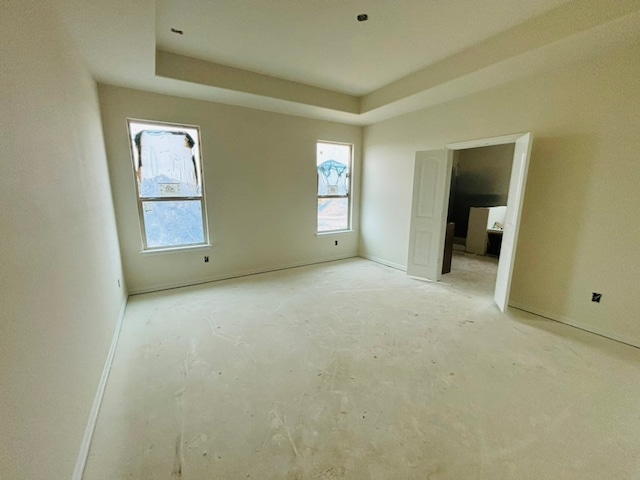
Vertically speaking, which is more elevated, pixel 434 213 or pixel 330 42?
pixel 330 42

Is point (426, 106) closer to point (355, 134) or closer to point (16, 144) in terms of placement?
point (355, 134)

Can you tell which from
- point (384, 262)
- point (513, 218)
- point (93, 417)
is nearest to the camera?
point (93, 417)

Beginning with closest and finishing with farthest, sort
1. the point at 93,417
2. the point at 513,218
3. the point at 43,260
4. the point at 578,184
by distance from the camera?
the point at 43,260 < the point at 93,417 < the point at 578,184 < the point at 513,218

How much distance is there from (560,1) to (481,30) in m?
0.56

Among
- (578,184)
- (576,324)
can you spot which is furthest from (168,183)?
(576,324)

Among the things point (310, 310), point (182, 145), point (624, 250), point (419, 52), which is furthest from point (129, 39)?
point (624, 250)

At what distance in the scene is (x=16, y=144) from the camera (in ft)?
3.65

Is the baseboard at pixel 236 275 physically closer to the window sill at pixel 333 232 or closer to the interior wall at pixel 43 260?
the window sill at pixel 333 232

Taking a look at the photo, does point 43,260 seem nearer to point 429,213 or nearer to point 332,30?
point 332,30

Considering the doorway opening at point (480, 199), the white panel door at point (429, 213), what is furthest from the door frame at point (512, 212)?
the doorway opening at point (480, 199)

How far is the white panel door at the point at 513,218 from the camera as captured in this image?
2770 mm

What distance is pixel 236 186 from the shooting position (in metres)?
4.04

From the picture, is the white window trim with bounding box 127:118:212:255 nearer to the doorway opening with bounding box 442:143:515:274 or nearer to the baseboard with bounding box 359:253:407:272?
the baseboard with bounding box 359:253:407:272

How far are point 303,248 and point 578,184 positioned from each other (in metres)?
3.74
